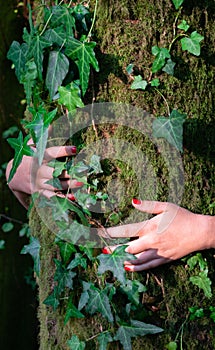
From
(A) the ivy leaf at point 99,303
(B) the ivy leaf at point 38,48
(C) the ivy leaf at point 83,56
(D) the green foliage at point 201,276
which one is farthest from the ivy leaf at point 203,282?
(B) the ivy leaf at point 38,48

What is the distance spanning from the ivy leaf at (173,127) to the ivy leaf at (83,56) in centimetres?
22

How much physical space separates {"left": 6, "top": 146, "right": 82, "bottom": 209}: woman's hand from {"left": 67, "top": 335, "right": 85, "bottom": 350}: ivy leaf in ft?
1.35

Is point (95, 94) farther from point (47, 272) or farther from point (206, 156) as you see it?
point (47, 272)

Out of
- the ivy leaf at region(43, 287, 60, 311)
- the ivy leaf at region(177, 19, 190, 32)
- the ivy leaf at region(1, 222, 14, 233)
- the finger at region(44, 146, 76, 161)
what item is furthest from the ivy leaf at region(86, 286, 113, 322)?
the ivy leaf at region(1, 222, 14, 233)

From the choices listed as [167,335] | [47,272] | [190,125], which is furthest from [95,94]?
[167,335]

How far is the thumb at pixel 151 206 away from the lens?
137 centimetres

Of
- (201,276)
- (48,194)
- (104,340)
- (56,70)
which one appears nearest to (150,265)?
(201,276)

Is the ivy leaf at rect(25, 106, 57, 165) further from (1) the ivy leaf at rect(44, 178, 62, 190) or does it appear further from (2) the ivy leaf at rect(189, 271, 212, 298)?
(2) the ivy leaf at rect(189, 271, 212, 298)

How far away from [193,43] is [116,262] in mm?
614

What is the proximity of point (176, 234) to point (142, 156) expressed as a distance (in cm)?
23

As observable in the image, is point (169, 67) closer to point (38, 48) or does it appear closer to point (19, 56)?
point (38, 48)

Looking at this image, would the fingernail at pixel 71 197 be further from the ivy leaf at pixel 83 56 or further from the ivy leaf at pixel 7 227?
the ivy leaf at pixel 7 227

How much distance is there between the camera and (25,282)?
3.49 meters

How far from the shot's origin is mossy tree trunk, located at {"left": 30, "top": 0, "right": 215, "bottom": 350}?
54.8 inches
